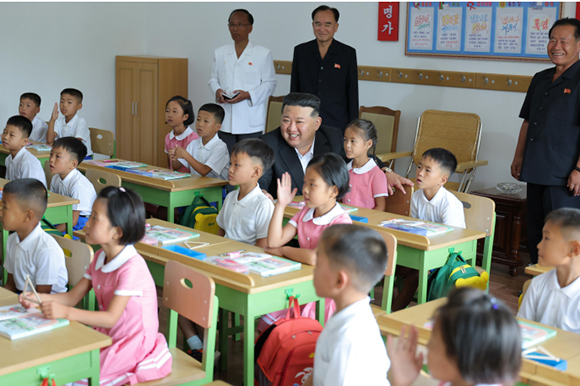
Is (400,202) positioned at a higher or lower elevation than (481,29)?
lower

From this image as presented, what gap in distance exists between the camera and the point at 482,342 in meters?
1.08

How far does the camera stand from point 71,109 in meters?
5.79

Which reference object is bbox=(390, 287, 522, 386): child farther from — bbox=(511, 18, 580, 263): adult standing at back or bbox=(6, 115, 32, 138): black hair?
bbox=(6, 115, 32, 138): black hair

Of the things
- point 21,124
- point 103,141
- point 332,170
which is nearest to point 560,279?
point 332,170

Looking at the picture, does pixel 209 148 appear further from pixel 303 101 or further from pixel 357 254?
pixel 357 254

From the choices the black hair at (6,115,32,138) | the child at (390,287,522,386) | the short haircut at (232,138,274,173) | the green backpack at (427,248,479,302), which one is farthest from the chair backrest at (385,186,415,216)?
the black hair at (6,115,32,138)

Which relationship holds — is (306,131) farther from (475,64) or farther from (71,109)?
(71,109)

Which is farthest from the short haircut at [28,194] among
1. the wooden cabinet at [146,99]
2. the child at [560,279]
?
the wooden cabinet at [146,99]

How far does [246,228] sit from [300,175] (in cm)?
69

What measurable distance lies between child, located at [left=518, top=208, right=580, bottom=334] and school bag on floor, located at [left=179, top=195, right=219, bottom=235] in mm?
1872

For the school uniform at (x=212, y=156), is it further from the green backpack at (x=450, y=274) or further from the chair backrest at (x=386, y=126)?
the green backpack at (x=450, y=274)

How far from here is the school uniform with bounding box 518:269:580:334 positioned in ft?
6.58

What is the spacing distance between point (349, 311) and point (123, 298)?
712 mm

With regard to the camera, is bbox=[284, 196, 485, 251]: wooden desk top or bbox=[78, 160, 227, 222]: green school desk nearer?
bbox=[284, 196, 485, 251]: wooden desk top
